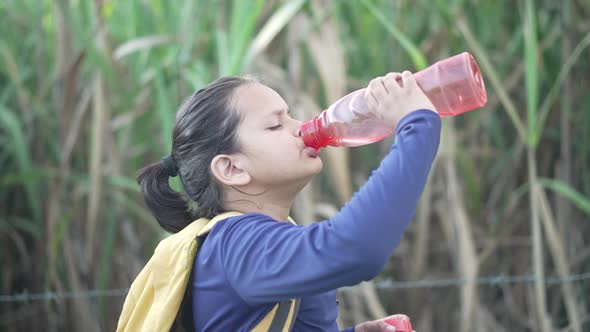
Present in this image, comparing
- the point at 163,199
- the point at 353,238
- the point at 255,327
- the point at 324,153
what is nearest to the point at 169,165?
the point at 163,199

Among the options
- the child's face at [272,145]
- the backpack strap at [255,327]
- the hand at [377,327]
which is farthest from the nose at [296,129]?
the hand at [377,327]

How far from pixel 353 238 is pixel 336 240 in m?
0.02

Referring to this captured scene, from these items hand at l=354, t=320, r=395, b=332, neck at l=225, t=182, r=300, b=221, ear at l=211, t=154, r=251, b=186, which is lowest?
hand at l=354, t=320, r=395, b=332

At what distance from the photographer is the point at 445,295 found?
248 cm

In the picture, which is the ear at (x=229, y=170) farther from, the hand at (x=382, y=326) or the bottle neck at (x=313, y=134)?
the hand at (x=382, y=326)

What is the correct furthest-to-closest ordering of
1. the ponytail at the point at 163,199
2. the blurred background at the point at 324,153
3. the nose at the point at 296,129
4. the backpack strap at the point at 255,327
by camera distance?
1. the blurred background at the point at 324,153
2. the ponytail at the point at 163,199
3. the nose at the point at 296,129
4. the backpack strap at the point at 255,327

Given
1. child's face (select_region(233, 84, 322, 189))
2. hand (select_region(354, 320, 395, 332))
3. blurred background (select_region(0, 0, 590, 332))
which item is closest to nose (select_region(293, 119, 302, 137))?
child's face (select_region(233, 84, 322, 189))

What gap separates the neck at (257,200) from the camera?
1103mm

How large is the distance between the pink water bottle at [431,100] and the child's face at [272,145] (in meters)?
0.02

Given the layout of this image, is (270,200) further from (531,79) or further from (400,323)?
(531,79)

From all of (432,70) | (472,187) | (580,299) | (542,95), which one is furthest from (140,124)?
(432,70)

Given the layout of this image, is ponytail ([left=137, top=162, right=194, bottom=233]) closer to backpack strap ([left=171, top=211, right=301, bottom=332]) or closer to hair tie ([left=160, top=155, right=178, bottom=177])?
hair tie ([left=160, top=155, right=178, bottom=177])

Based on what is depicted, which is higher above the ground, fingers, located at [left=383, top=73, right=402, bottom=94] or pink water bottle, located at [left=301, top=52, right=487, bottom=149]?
fingers, located at [left=383, top=73, right=402, bottom=94]

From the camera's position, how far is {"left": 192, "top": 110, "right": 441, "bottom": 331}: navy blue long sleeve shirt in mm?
875
